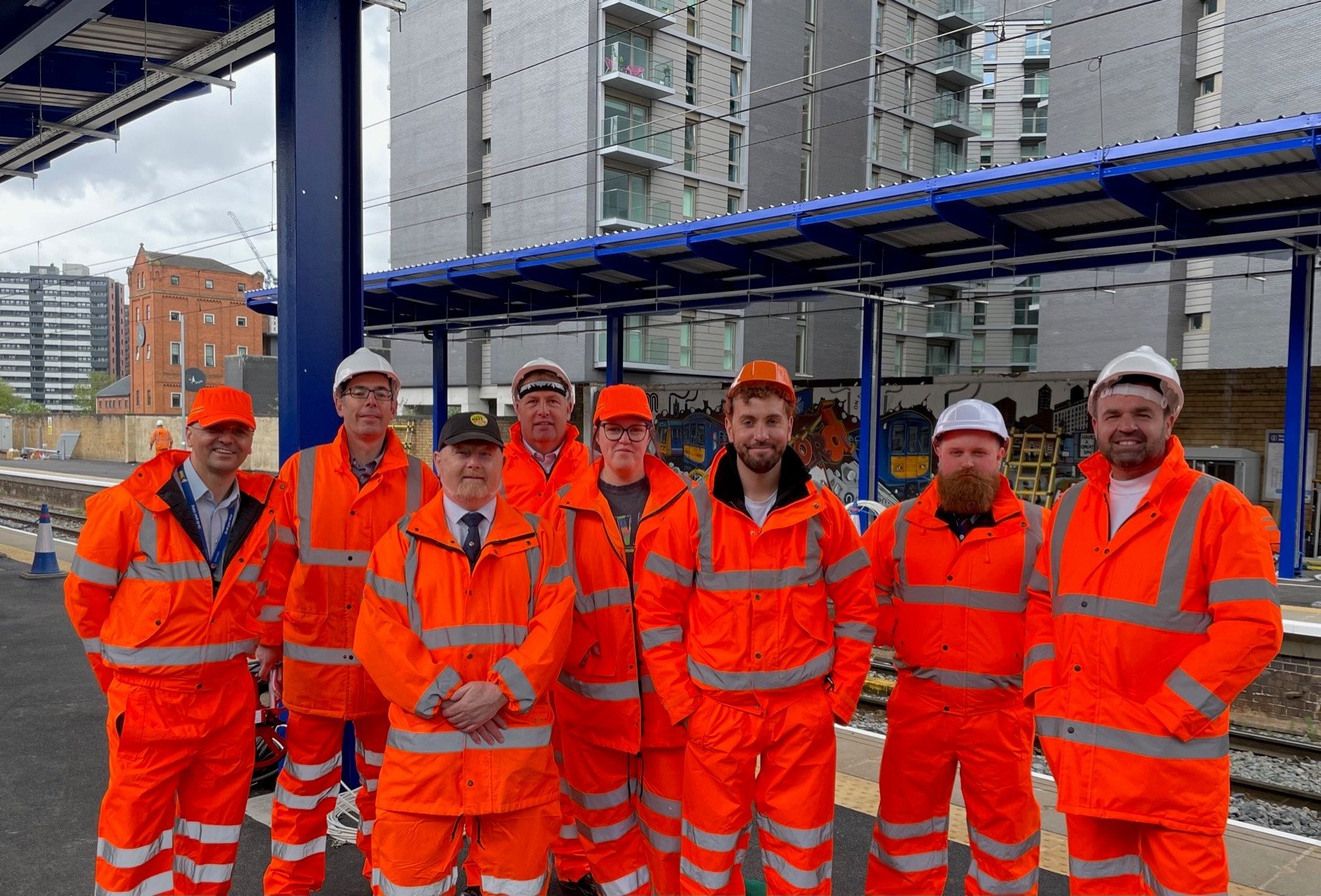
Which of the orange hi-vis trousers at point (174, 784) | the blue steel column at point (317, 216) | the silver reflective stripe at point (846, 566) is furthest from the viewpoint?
the blue steel column at point (317, 216)

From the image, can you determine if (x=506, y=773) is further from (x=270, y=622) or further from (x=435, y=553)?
(x=270, y=622)

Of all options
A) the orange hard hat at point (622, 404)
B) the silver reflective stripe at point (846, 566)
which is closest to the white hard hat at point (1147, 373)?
the silver reflective stripe at point (846, 566)

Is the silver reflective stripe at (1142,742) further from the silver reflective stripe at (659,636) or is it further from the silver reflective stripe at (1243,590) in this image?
the silver reflective stripe at (659,636)

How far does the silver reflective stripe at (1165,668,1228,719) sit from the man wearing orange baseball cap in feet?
11.1

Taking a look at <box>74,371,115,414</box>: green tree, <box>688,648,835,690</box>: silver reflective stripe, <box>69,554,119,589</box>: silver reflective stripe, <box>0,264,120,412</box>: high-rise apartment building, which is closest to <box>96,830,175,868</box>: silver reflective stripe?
<box>69,554,119,589</box>: silver reflective stripe

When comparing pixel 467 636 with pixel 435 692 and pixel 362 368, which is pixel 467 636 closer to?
pixel 435 692

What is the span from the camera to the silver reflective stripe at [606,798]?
12.2ft

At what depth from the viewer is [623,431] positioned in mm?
3848

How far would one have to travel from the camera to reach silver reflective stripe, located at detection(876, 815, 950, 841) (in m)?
3.53

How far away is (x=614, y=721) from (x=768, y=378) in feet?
5.06

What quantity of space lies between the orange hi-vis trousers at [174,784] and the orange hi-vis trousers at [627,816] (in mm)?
1364

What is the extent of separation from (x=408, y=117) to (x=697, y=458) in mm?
28159

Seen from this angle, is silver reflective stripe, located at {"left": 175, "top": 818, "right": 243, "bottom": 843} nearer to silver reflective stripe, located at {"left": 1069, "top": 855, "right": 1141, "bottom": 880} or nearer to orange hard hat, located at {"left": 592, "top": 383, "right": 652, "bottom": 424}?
orange hard hat, located at {"left": 592, "top": 383, "right": 652, "bottom": 424}

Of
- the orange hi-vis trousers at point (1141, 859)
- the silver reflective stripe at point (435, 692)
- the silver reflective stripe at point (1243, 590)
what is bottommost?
the orange hi-vis trousers at point (1141, 859)
